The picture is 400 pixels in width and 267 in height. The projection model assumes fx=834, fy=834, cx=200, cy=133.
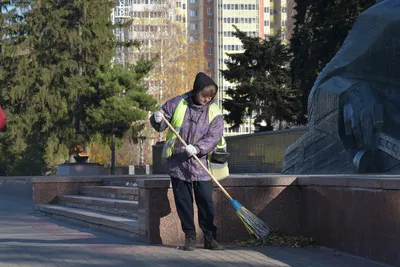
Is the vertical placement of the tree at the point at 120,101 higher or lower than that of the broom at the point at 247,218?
higher

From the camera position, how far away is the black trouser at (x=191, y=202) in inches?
350

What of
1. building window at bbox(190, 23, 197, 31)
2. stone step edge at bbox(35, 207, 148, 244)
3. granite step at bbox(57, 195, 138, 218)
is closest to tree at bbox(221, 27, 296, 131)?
granite step at bbox(57, 195, 138, 218)

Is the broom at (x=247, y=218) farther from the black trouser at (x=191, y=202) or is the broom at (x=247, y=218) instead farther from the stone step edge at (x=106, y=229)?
the stone step edge at (x=106, y=229)

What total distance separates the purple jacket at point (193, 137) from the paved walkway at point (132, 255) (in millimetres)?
855

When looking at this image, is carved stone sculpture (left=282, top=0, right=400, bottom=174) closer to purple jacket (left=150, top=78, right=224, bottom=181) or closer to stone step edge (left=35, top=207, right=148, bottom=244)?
stone step edge (left=35, top=207, right=148, bottom=244)

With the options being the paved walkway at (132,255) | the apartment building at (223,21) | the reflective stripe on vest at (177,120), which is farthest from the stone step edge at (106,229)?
the apartment building at (223,21)

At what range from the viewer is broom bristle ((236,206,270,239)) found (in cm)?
916

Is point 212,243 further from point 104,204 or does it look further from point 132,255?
point 104,204

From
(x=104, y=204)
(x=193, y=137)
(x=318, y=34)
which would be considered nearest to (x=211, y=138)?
(x=193, y=137)

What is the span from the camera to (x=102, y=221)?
40.3ft

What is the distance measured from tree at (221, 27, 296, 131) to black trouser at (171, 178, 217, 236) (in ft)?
134

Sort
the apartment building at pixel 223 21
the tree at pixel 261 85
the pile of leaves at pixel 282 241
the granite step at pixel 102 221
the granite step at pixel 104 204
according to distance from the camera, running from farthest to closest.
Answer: the apartment building at pixel 223 21 → the tree at pixel 261 85 → the granite step at pixel 104 204 → the granite step at pixel 102 221 → the pile of leaves at pixel 282 241

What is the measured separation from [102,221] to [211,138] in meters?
3.95

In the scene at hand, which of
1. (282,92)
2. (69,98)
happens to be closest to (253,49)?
(282,92)
